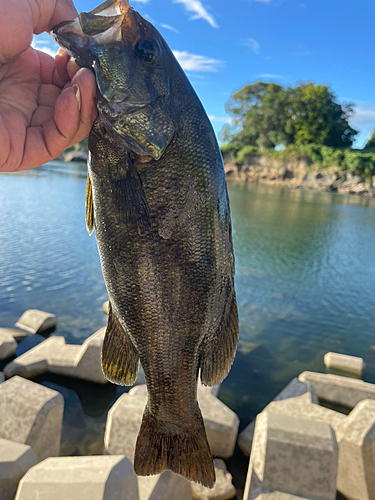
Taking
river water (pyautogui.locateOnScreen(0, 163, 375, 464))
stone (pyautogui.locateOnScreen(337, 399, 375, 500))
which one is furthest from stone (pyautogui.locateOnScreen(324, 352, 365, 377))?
stone (pyautogui.locateOnScreen(337, 399, 375, 500))

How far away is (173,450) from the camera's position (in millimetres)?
2105

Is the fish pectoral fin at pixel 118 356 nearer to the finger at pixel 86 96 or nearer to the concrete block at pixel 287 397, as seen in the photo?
the finger at pixel 86 96

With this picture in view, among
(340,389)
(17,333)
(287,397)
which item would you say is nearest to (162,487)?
(287,397)

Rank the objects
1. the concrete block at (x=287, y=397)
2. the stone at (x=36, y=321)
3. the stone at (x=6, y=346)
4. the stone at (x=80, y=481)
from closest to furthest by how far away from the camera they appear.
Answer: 1. the stone at (x=80, y=481)
2. the concrete block at (x=287, y=397)
3. the stone at (x=6, y=346)
4. the stone at (x=36, y=321)

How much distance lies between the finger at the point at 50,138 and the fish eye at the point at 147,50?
42 cm

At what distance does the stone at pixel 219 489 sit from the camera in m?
3.51

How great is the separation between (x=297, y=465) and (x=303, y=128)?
50.0 meters

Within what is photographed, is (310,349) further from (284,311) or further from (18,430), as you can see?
(18,430)

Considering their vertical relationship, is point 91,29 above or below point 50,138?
above

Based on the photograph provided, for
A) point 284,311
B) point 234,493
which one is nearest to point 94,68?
point 234,493

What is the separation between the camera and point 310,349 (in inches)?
272

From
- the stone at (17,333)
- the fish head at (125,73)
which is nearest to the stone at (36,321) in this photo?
the stone at (17,333)

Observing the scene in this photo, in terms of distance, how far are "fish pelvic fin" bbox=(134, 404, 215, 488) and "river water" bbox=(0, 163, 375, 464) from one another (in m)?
2.60

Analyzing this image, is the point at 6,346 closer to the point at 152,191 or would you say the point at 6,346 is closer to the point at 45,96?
the point at 45,96
